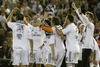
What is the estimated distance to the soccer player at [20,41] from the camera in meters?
16.2

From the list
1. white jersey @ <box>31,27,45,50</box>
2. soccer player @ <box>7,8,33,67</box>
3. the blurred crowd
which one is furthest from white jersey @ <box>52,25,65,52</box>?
the blurred crowd

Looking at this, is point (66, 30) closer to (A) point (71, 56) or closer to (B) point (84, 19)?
(A) point (71, 56)

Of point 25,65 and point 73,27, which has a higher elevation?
point 73,27

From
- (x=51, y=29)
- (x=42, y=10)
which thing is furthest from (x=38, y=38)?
(x=42, y=10)

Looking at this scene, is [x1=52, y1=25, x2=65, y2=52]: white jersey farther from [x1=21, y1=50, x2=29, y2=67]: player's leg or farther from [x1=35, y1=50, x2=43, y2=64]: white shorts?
[x1=35, y1=50, x2=43, y2=64]: white shorts

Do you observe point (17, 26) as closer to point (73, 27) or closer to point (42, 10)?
point (73, 27)

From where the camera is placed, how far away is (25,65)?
16.5 m

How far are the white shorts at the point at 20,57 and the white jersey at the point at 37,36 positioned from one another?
28.1 inches

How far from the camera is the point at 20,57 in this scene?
53.8ft

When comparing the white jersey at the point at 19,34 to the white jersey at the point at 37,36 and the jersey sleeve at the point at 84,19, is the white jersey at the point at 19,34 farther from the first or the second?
the jersey sleeve at the point at 84,19

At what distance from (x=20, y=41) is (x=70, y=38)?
1.82m

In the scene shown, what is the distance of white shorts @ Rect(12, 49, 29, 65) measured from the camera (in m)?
16.3

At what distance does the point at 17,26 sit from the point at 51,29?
128 centimetres

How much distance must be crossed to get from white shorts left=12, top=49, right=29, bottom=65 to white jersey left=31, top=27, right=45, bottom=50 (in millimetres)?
713
